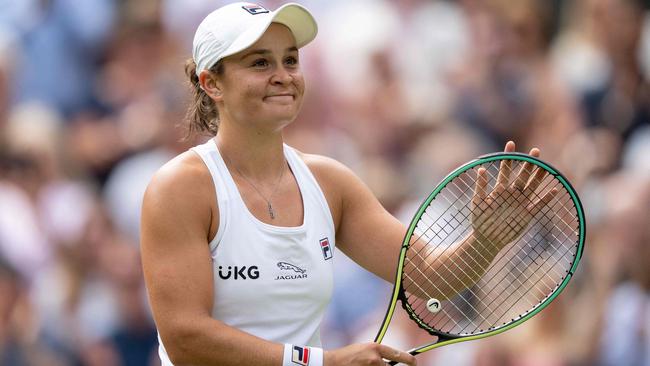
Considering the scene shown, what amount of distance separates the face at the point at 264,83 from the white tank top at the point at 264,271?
182 mm

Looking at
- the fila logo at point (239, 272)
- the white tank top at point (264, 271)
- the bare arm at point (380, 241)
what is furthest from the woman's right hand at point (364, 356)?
the bare arm at point (380, 241)

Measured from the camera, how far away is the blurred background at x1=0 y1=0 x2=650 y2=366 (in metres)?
6.48

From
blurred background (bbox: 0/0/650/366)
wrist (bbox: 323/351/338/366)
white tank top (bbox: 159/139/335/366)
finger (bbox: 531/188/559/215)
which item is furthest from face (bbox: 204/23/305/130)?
blurred background (bbox: 0/0/650/366)

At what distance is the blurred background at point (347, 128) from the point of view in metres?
6.48

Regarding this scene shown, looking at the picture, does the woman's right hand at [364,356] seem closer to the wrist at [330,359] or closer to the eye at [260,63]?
the wrist at [330,359]

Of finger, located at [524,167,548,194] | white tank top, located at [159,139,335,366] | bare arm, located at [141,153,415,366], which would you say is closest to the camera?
bare arm, located at [141,153,415,366]

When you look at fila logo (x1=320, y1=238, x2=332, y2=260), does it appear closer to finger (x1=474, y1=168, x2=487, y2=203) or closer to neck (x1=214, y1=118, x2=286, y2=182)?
neck (x1=214, y1=118, x2=286, y2=182)

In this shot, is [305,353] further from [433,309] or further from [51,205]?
[51,205]

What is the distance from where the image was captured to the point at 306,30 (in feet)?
11.5

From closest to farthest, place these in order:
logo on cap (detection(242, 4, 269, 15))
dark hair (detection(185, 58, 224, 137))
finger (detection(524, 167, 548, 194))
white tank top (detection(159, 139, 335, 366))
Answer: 1. white tank top (detection(159, 139, 335, 366))
2. logo on cap (detection(242, 4, 269, 15))
3. finger (detection(524, 167, 548, 194))
4. dark hair (detection(185, 58, 224, 137))

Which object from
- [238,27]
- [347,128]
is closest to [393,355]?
[238,27]

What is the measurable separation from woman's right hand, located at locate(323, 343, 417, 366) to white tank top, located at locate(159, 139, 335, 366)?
202mm

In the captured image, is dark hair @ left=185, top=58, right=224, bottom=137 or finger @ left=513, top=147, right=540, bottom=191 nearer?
finger @ left=513, top=147, right=540, bottom=191

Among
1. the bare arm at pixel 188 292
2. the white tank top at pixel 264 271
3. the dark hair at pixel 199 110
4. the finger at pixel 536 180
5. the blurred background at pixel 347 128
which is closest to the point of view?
the bare arm at pixel 188 292
